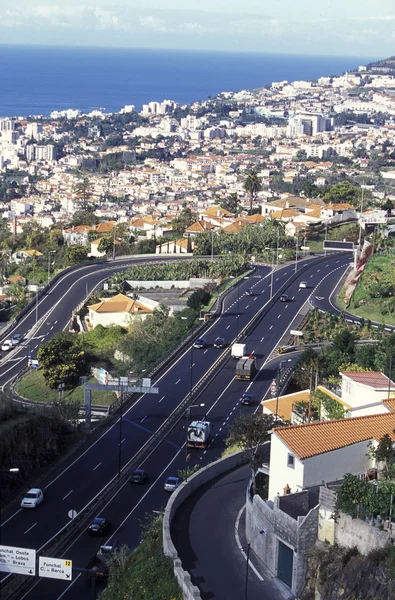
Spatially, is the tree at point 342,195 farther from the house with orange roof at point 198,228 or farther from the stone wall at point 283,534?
the stone wall at point 283,534

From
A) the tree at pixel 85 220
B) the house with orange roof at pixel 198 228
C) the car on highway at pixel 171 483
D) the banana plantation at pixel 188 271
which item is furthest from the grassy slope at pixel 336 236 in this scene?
the car on highway at pixel 171 483

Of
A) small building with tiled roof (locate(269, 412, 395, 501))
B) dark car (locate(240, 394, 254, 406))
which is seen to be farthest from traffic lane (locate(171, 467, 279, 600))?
dark car (locate(240, 394, 254, 406))

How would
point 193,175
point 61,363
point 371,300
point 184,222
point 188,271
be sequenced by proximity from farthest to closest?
point 193,175
point 184,222
point 188,271
point 371,300
point 61,363

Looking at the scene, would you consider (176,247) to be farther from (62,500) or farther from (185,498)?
(185,498)

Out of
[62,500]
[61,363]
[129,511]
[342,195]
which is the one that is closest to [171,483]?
[129,511]

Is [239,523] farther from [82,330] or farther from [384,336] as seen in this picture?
[82,330]

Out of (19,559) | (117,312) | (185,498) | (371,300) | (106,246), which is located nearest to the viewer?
(19,559)
